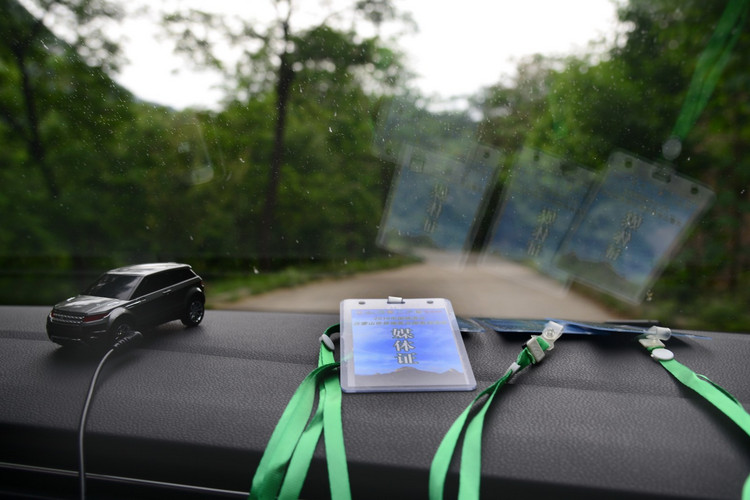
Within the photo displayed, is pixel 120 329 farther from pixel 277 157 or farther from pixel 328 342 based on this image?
pixel 277 157

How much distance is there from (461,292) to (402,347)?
1.04 meters

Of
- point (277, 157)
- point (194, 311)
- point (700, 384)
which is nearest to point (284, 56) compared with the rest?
point (277, 157)

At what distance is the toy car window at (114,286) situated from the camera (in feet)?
5.75

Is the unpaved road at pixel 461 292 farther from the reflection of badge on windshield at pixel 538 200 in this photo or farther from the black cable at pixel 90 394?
the black cable at pixel 90 394

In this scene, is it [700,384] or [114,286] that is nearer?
[700,384]

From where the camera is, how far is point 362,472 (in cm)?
140

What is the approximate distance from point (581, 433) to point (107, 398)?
1.40 meters

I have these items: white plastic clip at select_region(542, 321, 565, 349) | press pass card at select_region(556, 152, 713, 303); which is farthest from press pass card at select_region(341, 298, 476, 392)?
press pass card at select_region(556, 152, 713, 303)

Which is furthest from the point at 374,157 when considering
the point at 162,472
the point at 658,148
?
the point at 162,472

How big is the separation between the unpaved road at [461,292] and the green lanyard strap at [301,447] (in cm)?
93

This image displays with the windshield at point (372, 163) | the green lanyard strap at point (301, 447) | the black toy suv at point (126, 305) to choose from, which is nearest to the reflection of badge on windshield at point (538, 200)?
the windshield at point (372, 163)

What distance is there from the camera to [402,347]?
1777 mm

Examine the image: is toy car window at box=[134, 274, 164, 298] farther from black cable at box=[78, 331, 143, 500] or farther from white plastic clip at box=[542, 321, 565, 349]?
white plastic clip at box=[542, 321, 565, 349]

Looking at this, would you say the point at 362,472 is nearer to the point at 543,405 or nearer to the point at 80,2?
the point at 543,405
